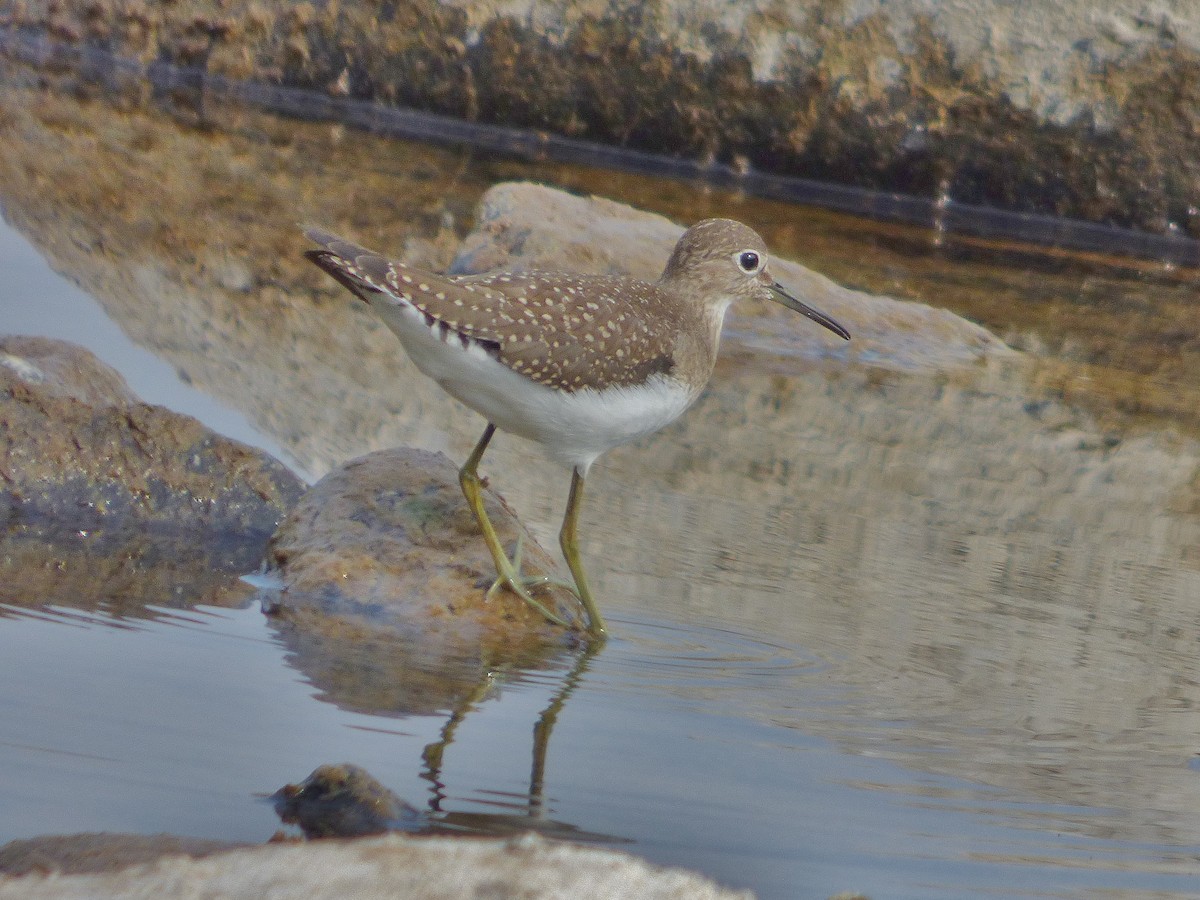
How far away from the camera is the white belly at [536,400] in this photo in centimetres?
470

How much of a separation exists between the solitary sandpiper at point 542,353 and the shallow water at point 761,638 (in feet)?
1.82

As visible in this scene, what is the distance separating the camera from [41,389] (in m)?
5.54

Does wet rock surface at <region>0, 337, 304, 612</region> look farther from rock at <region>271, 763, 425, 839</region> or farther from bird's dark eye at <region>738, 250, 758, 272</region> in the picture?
bird's dark eye at <region>738, 250, 758, 272</region>

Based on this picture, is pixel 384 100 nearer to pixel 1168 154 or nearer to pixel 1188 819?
pixel 1168 154

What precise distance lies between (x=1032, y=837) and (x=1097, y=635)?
172 cm

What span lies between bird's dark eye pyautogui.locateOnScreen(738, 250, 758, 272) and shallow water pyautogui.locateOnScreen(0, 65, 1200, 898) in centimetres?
92

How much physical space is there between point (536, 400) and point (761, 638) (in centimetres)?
98

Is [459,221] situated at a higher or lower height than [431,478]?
higher

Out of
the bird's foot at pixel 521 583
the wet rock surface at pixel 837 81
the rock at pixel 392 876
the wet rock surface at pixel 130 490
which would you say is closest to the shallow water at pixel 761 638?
the bird's foot at pixel 521 583

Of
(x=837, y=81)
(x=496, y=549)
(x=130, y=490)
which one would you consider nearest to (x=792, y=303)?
(x=496, y=549)

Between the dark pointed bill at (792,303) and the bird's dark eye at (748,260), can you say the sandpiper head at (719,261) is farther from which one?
the dark pointed bill at (792,303)

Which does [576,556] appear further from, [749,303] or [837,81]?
[837,81]

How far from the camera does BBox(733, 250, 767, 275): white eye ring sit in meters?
6.02

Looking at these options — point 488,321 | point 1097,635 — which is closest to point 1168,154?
point 1097,635
